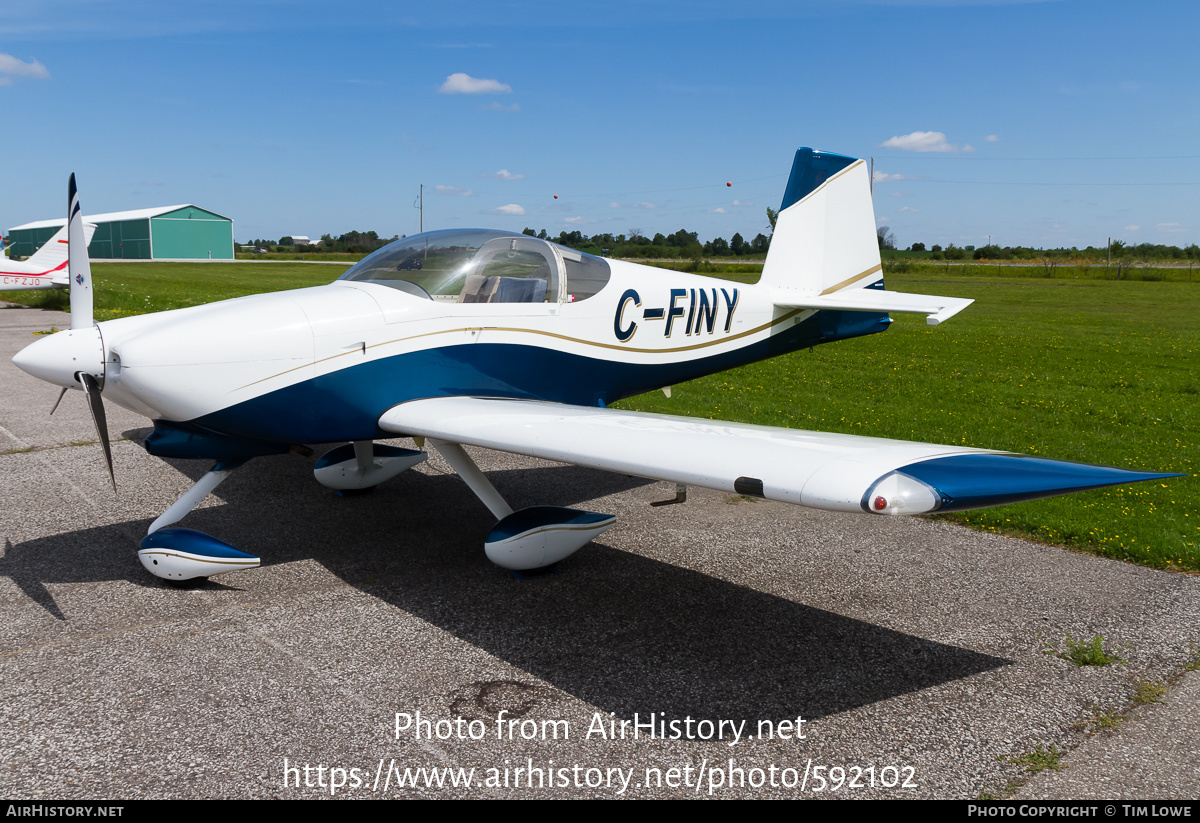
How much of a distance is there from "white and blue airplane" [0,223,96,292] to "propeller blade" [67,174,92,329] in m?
23.5

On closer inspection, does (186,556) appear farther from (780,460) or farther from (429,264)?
(780,460)

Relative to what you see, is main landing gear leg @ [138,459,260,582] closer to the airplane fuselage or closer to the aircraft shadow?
the aircraft shadow

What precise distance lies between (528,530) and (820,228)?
180 inches

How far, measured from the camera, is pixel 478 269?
5.73 m

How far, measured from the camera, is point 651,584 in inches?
207

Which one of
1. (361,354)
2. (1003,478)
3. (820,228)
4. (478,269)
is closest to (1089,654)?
(1003,478)

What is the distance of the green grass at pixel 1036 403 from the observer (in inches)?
252

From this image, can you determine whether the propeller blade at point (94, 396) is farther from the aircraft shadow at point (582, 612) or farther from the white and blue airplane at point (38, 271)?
the white and blue airplane at point (38, 271)

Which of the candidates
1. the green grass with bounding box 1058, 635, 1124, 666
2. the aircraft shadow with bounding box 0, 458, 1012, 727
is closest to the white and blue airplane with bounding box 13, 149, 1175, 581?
the aircraft shadow with bounding box 0, 458, 1012, 727

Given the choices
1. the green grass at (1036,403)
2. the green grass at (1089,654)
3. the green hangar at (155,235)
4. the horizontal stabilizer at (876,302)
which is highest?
the green hangar at (155,235)

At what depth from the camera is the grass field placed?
6.42 m

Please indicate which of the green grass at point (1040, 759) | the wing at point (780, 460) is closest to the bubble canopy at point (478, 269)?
the wing at point (780, 460)

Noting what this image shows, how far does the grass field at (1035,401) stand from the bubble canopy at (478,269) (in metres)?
3.61
